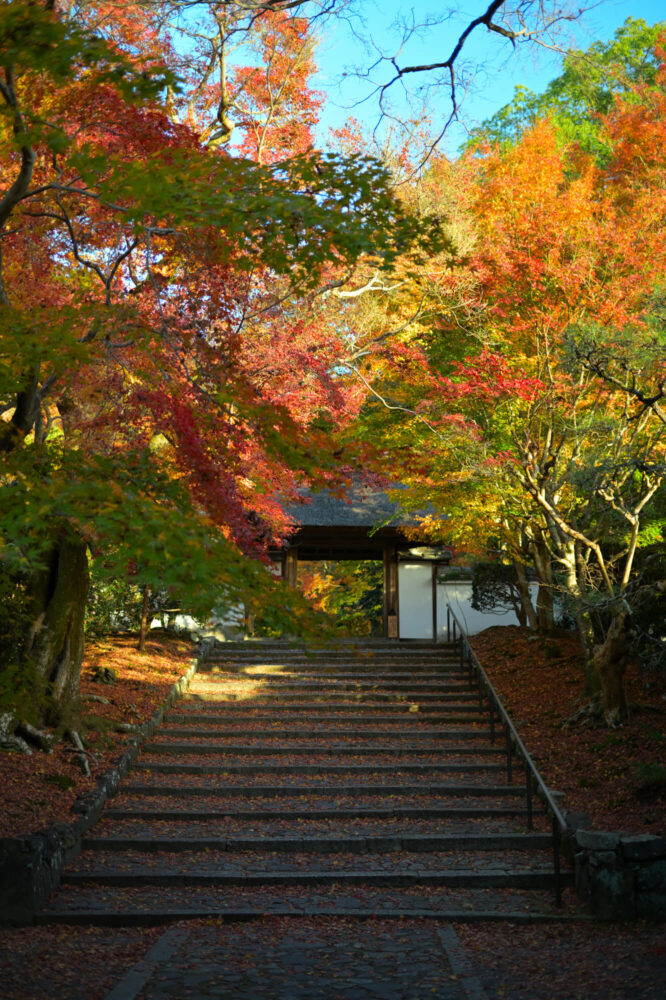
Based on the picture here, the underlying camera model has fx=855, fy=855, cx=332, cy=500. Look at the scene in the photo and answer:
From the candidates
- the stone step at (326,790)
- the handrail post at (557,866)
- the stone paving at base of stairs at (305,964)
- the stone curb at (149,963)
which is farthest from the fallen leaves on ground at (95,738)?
the handrail post at (557,866)

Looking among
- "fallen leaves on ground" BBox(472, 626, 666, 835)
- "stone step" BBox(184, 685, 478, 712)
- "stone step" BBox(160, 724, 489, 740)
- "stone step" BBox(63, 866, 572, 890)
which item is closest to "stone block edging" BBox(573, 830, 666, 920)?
"stone step" BBox(63, 866, 572, 890)

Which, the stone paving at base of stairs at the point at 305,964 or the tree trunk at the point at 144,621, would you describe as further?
the tree trunk at the point at 144,621

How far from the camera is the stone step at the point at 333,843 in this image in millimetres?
8797

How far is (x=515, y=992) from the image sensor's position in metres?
5.57

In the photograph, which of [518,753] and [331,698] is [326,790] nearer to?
[518,753]

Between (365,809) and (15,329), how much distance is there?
6.58 m

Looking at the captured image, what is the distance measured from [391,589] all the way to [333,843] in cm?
1345

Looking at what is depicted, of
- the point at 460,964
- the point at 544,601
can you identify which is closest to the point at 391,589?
the point at 544,601

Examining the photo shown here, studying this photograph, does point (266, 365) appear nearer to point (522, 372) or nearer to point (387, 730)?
point (522, 372)

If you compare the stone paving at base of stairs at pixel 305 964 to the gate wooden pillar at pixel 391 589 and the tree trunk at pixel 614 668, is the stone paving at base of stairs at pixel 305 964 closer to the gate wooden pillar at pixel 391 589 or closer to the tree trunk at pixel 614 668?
the tree trunk at pixel 614 668

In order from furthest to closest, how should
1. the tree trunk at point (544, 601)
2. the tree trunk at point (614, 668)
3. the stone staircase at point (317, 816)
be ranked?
the tree trunk at point (544, 601)
the tree trunk at point (614, 668)
the stone staircase at point (317, 816)

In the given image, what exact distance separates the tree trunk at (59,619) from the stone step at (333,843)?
9.20 ft

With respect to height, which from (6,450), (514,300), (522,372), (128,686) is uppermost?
(514,300)

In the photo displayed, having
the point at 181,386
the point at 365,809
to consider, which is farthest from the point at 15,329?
the point at 365,809
